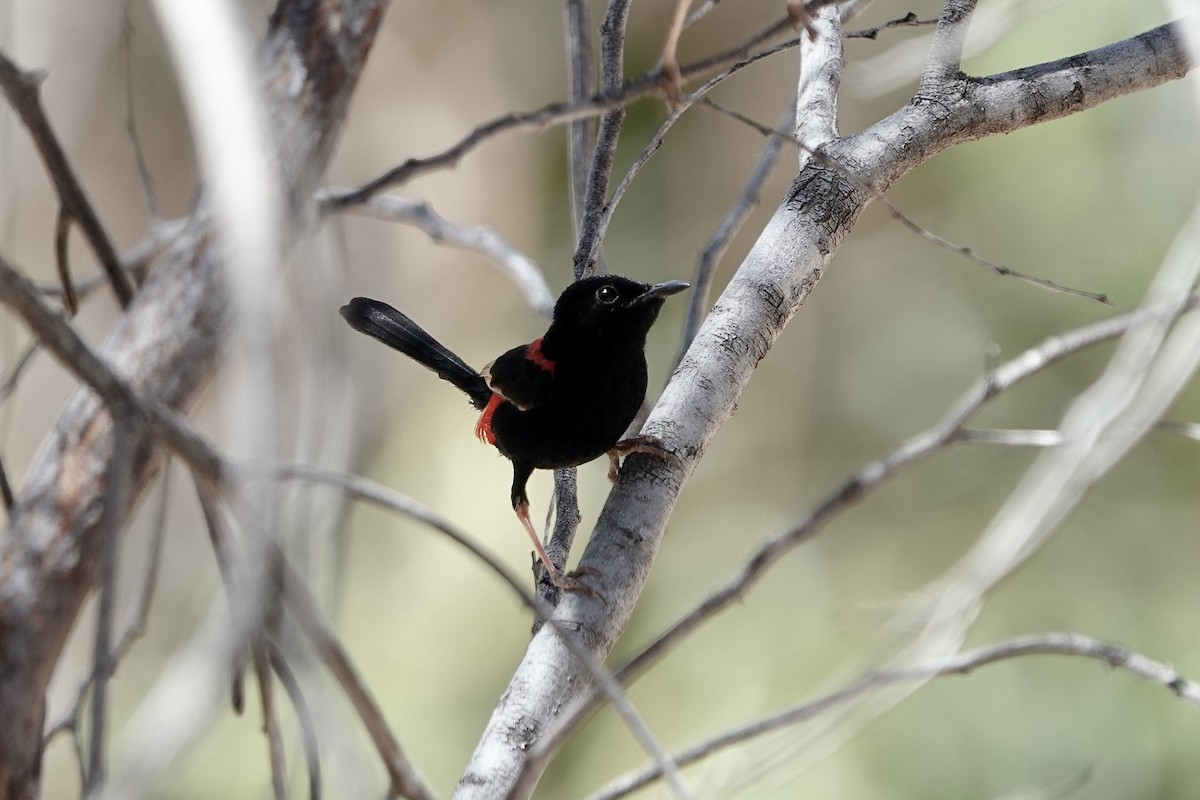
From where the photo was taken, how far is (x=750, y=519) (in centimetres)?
677

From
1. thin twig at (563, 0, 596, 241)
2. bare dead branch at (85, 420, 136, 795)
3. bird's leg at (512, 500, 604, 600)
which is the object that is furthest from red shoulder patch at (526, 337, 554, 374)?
bare dead branch at (85, 420, 136, 795)

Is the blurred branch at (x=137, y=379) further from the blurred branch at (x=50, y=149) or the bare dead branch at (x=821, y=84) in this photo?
the bare dead branch at (x=821, y=84)

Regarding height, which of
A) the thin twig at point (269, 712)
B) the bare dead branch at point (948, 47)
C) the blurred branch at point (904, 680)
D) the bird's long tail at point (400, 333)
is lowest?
the blurred branch at point (904, 680)

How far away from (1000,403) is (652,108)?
3.01 metres

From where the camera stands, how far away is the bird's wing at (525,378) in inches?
119

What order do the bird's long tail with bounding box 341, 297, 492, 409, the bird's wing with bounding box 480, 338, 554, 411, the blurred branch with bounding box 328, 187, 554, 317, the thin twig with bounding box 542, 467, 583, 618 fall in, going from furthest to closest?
1. the bird's long tail with bounding box 341, 297, 492, 409
2. the blurred branch with bounding box 328, 187, 554, 317
3. the bird's wing with bounding box 480, 338, 554, 411
4. the thin twig with bounding box 542, 467, 583, 618

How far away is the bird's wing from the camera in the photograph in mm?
3033

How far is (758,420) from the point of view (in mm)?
7117

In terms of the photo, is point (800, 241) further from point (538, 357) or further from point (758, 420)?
point (758, 420)

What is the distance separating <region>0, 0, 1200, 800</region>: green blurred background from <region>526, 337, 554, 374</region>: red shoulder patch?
1.76 meters

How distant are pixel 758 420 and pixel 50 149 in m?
5.86

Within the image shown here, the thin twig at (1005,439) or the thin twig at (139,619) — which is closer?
the thin twig at (139,619)

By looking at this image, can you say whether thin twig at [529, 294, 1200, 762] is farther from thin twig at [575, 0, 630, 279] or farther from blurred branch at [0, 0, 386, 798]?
thin twig at [575, 0, 630, 279]

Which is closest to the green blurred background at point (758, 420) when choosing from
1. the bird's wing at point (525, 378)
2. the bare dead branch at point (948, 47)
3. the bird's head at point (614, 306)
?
the bird's wing at point (525, 378)
